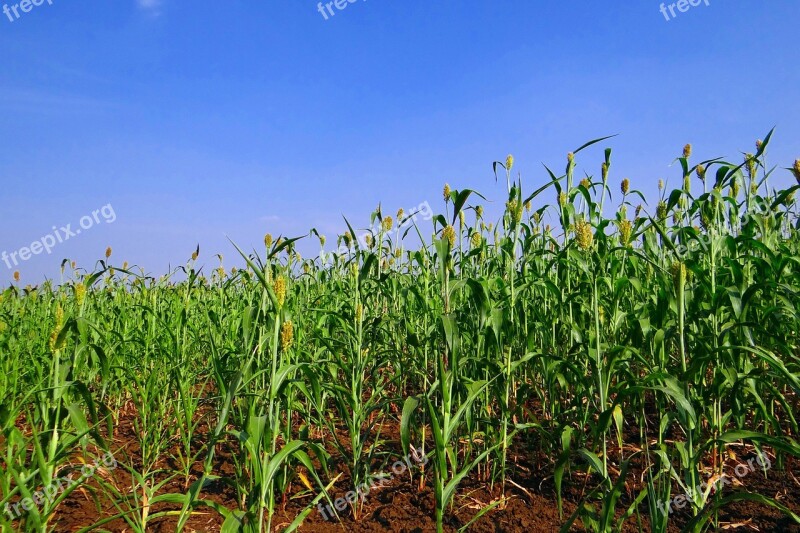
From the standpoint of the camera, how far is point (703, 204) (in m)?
2.72

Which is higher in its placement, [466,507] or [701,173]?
[701,173]

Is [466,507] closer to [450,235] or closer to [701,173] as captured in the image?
[450,235]

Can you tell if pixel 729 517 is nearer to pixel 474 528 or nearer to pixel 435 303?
pixel 474 528

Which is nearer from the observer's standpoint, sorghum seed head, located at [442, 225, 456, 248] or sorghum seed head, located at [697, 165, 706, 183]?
sorghum seed head, located at [442, 225, 456, 248]

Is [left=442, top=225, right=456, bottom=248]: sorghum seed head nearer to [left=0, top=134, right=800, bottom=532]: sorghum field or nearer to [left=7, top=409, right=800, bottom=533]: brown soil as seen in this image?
[left=0, top=134, right=800, bottom=532]: sorghum field

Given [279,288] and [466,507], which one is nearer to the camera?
[279,288]

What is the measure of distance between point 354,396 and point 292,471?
486mm

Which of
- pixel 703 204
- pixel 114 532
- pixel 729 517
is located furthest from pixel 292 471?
pixel 703 204
